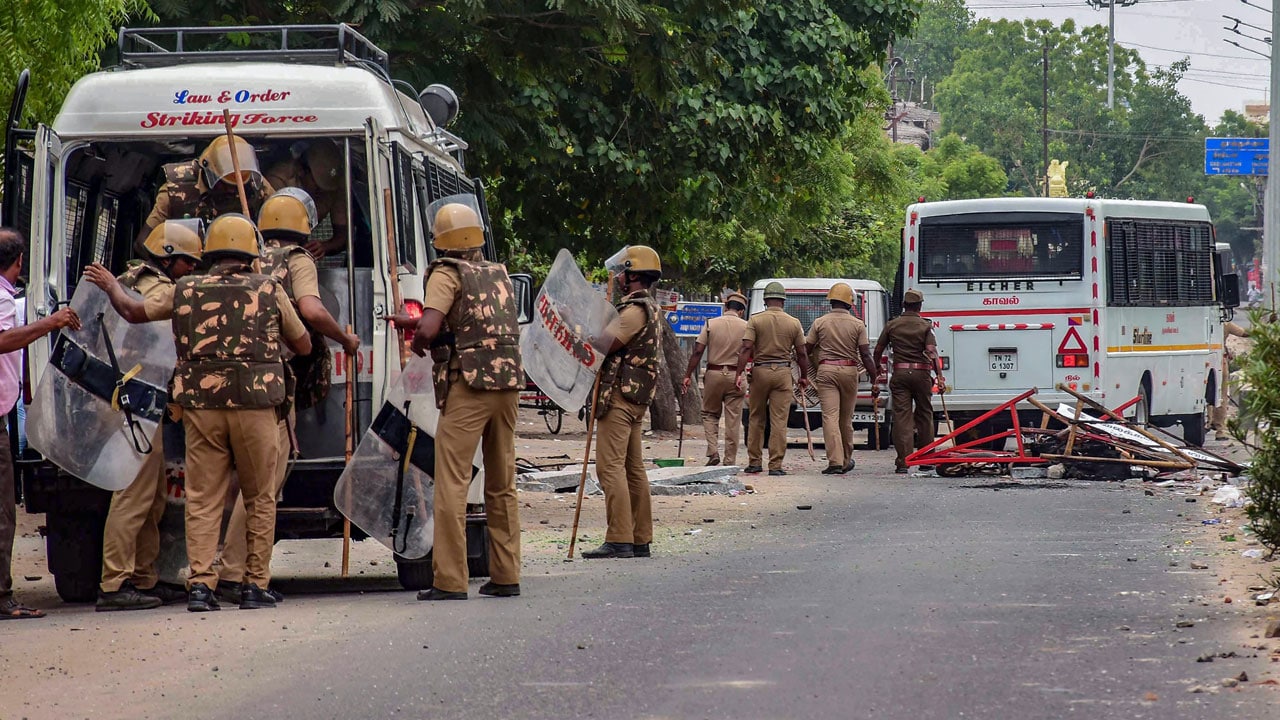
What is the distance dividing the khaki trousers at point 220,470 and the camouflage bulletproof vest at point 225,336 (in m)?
0.09

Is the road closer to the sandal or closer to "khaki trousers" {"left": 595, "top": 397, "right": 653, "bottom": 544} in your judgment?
the sandal

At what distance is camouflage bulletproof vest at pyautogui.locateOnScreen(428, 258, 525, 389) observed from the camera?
897 cm

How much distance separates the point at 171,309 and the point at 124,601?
1.43 m

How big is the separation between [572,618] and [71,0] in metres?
5.93

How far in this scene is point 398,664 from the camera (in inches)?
279

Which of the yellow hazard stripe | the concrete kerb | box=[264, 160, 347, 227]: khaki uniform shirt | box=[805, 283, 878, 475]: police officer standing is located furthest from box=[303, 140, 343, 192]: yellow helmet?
the yellow hazard stripe

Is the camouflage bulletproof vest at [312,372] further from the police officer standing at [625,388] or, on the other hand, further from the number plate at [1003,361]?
the number plate at [1003,361]

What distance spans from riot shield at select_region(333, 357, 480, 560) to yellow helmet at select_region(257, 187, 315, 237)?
34.8 inches

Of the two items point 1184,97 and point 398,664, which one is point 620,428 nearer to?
point 398,664

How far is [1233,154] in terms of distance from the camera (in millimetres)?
53906

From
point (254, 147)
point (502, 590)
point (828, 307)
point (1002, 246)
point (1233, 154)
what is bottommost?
point (502, 590)

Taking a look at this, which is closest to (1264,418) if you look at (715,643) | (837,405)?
(715,643)

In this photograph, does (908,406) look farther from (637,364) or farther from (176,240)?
(176,240)

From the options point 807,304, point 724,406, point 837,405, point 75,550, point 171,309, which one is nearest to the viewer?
point 171,309
